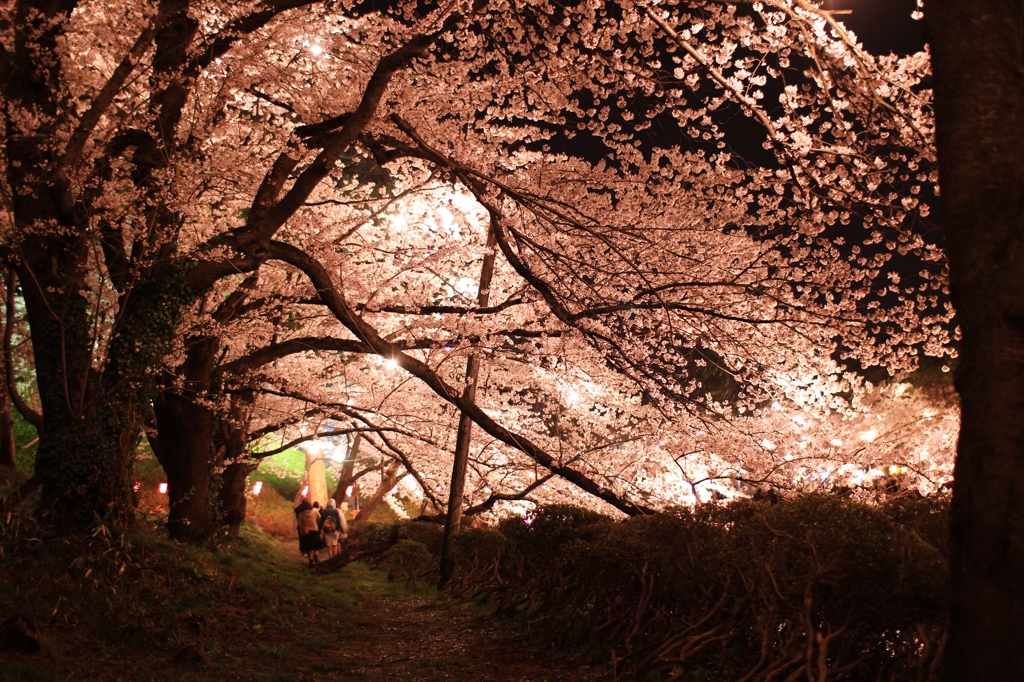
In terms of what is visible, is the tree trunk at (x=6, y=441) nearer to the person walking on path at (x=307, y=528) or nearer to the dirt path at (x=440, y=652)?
the person walking on path at (x=307, y=528)

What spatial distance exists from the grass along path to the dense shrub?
28.5 inches

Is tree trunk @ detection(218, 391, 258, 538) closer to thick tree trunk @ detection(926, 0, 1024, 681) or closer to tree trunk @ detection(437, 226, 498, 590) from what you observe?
tree trunk @ detection(437, 226, 498, 590)

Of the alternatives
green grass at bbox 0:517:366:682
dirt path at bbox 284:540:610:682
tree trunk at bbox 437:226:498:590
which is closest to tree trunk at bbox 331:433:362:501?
tree trunk at bbox 437:226:498:590

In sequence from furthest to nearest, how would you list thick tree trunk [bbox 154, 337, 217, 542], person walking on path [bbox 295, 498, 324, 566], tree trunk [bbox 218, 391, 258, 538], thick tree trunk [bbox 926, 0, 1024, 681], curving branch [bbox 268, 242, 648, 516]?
person walking on path [bbox 295, 498, 324, 566], tree trunk [bbox 218, 391, 258, 538], thick tree trunk [bbox 154, 337, 217, 542], curving branch [bbox 268, 242, 648, 516], thick tree trunk [bbox 926, 0, 1024, 681]

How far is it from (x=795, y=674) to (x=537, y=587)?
16.7ft

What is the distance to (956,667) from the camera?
262cm

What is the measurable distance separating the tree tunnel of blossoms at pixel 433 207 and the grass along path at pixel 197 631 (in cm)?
93

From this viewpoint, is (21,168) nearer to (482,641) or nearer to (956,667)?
(482,641)

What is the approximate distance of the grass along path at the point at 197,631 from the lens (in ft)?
18.1

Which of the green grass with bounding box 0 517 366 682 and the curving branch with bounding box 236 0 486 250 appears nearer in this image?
the green grass with bounding box 0 517 366 682

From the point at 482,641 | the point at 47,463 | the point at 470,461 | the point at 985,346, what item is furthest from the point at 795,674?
the point at 470,461

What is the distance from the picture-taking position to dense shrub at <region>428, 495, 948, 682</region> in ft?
14.3

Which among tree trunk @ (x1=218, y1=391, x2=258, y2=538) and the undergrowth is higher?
tree trunk @ (x1=218, y1=391, x2=258, y2=538)

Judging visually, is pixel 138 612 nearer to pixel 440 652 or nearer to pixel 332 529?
pixel 440 652
